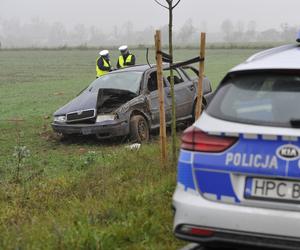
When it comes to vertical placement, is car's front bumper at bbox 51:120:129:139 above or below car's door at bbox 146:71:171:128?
below

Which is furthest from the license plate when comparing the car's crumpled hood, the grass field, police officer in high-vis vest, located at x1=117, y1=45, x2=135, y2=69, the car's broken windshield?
police officer in high-vis vest, located at x1=117, y1=45, x2=135, y2=69

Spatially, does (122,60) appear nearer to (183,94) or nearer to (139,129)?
(183,94)

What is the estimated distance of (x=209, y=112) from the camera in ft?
12.5

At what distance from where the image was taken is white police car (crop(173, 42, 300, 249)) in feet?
11.2

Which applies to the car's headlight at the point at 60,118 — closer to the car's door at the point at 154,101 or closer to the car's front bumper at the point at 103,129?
the car's front bumper at the point at 103,129

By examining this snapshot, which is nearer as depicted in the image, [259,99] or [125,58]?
[259,99]

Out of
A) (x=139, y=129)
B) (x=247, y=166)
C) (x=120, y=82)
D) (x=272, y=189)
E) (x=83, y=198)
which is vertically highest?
(x=247, y=166)

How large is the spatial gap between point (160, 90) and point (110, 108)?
15.4 feet

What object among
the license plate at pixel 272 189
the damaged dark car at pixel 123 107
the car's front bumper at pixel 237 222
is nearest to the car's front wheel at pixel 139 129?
the damaged dark car at pixel 123 107

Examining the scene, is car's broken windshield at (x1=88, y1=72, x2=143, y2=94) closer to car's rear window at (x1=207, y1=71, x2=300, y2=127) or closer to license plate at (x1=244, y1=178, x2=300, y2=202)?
car's rear window at (x1=207, y1=71, x2=300, y2=127)

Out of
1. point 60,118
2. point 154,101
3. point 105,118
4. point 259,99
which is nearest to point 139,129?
point 105,118

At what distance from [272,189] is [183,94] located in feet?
29.1

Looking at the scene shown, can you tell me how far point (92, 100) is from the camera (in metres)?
A: 11.4

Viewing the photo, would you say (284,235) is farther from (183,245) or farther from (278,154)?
(183,245)
